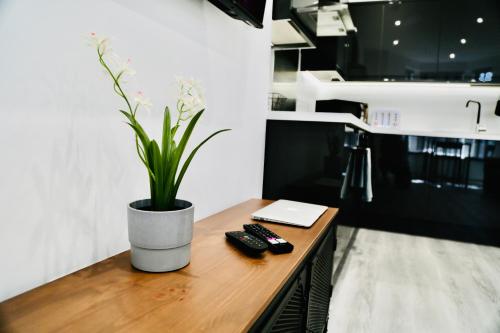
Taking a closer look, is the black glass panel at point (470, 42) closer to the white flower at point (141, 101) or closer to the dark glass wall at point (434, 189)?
the dark glass wall at point (434, 189)

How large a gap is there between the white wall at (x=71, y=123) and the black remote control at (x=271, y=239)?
29 cm

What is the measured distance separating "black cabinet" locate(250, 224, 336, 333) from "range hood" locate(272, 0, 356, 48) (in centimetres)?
117

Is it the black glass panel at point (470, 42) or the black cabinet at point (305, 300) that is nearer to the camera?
the black cabinet at point (305, 300)

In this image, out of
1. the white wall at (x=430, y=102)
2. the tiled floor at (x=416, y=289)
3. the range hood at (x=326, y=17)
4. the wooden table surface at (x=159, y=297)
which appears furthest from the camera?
the white wall at (x=430, y=102)

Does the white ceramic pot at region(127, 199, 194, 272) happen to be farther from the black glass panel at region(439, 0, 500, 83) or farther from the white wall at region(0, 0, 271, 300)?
the black glass panel at region(439, 0, 500, 83)

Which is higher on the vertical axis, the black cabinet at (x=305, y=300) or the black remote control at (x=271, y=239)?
the black remote control at (x=271, y=239)

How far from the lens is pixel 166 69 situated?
1047mm

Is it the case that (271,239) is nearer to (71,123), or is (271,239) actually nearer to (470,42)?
(71,123)

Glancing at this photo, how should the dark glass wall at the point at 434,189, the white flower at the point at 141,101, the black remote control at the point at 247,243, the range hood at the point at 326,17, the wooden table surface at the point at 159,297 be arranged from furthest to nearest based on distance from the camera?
the dark glass wall at the point at 434,189 → the range hood at the point at 326,17 → the black remote control at the point at 247,243 → the white flower at the point at 141,101 → the wooden table surface at the point at 159,297

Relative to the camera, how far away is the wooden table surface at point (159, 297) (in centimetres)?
54

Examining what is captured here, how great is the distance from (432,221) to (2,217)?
12.1ft

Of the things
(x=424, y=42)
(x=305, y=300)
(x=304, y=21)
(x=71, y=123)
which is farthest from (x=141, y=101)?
(x=424, y=42)

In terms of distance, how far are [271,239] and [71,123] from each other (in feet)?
1.86

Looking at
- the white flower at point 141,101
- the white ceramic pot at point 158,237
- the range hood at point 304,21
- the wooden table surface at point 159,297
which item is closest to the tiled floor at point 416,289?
the wooden table surface at point 159,297
